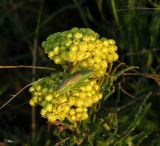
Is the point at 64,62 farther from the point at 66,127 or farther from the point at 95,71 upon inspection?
the point at 66,127

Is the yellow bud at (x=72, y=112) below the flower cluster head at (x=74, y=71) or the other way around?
below

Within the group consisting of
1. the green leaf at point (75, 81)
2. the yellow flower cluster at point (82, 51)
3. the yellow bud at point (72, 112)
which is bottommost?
the yellow bud at point (72, 112)

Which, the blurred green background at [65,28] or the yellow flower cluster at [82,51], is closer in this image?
the yellow flower cluster at [82,51]

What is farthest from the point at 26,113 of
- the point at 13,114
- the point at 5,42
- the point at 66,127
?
the point at 66,127

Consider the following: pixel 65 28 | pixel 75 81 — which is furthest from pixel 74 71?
pixel 65 28

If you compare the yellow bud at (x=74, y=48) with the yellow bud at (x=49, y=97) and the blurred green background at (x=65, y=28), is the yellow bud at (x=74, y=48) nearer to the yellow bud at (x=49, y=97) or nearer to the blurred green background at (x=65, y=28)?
the yellow bud at (x=49, y=97)

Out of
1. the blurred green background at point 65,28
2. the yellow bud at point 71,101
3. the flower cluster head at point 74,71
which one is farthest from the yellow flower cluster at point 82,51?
the blurred green background at point 65,28

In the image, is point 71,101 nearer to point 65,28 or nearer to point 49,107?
point 49,107

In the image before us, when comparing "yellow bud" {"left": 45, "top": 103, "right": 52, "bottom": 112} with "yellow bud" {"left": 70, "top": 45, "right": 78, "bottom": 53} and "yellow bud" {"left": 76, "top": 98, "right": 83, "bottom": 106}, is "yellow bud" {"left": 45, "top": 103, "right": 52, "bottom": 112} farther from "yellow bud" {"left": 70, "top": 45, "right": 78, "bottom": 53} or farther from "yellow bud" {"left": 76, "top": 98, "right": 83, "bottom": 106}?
"yellow bud" {"left": 70, "top": 45, "right": 78, "bottom": 53}
